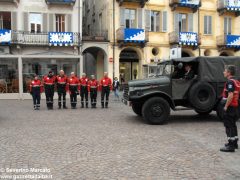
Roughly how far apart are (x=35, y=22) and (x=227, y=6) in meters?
17.9

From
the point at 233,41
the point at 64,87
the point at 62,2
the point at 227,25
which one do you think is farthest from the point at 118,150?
the point at 227,25

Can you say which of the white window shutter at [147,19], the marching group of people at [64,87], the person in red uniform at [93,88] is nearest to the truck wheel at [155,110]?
the marching group of people at [64,87]

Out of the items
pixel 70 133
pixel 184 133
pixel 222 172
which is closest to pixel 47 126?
pixel 70 133

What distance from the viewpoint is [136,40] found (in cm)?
2897

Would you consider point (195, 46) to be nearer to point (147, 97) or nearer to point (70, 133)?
point (147, 97)

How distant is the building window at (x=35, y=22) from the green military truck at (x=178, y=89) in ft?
57.3

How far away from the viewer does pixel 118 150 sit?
25.6ft

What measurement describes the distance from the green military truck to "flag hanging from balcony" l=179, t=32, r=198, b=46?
1797 cm

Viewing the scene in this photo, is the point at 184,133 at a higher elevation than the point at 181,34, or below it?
below

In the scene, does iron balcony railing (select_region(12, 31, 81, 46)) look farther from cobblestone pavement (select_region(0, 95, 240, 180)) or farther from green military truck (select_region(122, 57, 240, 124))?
green military truck (select_region(122, 57, 240, 124))

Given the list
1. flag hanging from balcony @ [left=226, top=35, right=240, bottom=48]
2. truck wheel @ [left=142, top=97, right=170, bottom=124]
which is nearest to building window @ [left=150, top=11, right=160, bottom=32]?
flag hanging from balcony @ [left=226, top=35, right=240, bottom=48]

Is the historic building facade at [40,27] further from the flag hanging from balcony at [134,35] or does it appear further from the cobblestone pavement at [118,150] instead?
the cobblestone pavement at [118,150]

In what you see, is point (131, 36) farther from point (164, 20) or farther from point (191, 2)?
point (191, 2)

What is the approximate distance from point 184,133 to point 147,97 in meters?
2.32
